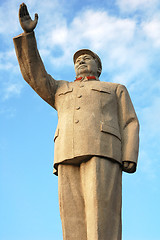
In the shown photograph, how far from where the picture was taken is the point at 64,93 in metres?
8.62

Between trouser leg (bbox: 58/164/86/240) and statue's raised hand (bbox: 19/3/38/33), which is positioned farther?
statue's raised hand (bbox: 19/3/38/33)

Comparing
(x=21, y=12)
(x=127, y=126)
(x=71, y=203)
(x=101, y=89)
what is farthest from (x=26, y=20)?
(x=71, y=203)

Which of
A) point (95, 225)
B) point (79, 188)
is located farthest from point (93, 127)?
point (95, 225)

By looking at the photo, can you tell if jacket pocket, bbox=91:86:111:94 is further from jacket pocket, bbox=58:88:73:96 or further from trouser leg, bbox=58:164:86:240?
trouser leg, bbox=58:164:86:240

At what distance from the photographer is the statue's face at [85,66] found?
896cm

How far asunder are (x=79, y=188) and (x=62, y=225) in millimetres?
695

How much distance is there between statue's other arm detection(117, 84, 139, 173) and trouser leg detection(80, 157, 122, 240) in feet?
0.83

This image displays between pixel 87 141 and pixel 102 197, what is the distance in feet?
3.27

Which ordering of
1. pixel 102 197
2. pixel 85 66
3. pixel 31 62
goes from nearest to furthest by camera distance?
pixel 102 197, pixel 31 62, pixel 85 66

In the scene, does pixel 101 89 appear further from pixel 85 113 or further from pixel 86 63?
pixel 86 63

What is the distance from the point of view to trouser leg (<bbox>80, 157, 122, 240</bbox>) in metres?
7.29

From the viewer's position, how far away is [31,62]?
28.1ft

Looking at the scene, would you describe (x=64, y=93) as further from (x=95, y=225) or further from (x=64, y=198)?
(x=95, y=225)

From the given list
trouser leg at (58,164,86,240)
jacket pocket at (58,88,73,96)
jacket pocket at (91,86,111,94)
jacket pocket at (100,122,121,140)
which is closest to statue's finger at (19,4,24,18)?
jacket pocket at (58,88,73,96)
